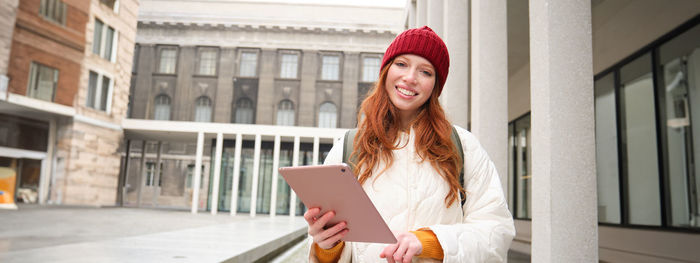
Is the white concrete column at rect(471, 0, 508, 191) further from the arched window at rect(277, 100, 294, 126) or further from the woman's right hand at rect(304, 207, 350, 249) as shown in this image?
the arched window at rect(277, 100, 294, 126)

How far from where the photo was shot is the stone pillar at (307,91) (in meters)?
37.9

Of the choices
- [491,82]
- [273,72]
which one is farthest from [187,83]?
[491,82]

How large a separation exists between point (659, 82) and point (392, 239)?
327 inches

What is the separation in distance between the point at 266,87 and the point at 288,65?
2445mm

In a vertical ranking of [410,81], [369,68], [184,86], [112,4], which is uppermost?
[112,4]

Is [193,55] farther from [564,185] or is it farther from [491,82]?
[564,185]

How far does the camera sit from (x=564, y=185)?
4.24 m

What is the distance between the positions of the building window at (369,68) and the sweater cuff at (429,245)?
36.5 meters

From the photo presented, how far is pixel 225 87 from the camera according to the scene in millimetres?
38250

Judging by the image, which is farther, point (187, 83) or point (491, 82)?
point (187, 83)

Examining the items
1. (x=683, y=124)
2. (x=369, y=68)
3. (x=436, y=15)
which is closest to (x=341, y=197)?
(x=683, y=124)

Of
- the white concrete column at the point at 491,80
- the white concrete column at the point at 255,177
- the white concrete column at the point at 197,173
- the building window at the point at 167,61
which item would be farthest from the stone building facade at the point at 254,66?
the white concrete column at the point at 491,80

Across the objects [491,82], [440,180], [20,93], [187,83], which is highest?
[187,83]

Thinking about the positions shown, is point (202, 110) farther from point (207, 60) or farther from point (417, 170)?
point (417, 170)
